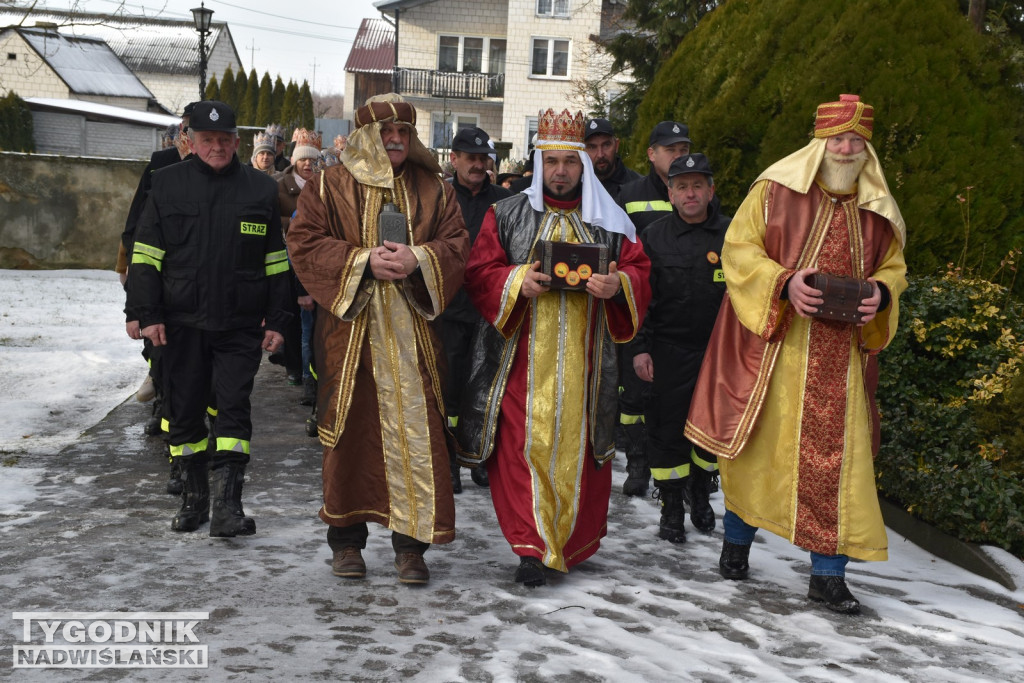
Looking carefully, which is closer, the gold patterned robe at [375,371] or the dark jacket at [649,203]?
the gold patterned robe at [375,371]

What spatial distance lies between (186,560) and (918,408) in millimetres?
4285

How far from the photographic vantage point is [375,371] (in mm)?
5336

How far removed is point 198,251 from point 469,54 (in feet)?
112

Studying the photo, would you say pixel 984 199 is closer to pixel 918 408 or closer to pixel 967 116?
pixel 967 116

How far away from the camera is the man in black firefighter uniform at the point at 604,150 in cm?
809

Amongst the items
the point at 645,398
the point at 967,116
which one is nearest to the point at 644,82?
the point at 967,116

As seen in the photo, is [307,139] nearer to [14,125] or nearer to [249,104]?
[14,125]

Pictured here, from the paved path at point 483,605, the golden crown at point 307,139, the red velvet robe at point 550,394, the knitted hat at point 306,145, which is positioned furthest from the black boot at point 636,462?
the golden crown at point 307,139

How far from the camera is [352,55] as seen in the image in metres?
49.2

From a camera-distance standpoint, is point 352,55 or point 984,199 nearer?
point 984,199

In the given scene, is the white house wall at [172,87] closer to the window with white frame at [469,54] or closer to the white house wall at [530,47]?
the window with white frame at [469,54]

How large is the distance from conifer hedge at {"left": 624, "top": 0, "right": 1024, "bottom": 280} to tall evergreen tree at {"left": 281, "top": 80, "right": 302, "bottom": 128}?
124 feet

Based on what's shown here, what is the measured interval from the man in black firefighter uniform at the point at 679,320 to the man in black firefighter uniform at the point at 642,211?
65 cm

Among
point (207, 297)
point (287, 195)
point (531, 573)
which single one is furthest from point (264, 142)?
point (531, 573)
